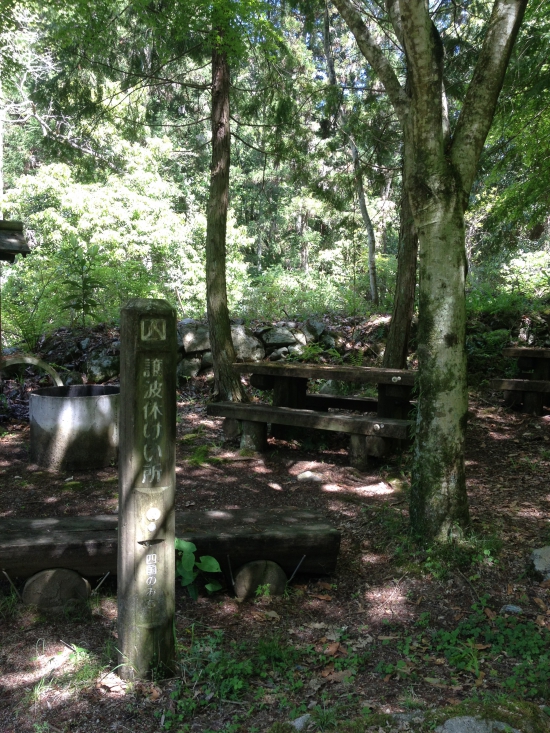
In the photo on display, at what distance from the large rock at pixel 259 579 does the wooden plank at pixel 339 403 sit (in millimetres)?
3853

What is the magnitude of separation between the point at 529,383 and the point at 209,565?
5323 millimetres

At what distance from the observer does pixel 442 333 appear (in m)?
4.09

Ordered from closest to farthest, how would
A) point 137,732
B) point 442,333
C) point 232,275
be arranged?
point 137,732, point 442,333, point 232,275

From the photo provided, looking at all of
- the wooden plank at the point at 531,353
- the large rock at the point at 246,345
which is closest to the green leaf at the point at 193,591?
the wooden plank at the point at 531,353

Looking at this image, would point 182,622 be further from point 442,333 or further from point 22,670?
point 442,333

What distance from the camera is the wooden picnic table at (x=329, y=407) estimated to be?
6195 mm

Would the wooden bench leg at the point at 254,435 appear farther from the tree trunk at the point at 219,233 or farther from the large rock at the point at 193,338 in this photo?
the large rock at the point at 193,338

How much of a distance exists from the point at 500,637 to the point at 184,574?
5.96ft

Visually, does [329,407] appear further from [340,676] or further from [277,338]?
[340,676]

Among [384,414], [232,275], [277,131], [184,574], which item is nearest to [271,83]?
[277,131]

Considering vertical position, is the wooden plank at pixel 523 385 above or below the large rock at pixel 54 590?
above

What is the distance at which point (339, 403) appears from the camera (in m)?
7.71

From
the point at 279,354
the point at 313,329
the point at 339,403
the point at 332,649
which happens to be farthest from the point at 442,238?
the point at 313,329

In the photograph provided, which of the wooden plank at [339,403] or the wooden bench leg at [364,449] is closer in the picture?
the wooden bench leg at [364,449]
